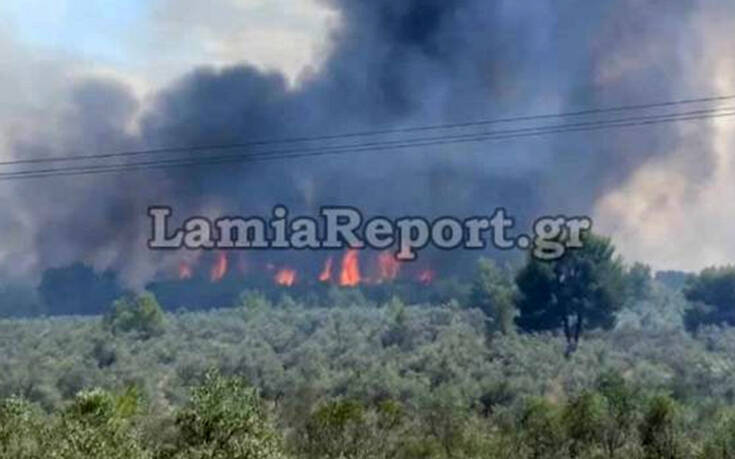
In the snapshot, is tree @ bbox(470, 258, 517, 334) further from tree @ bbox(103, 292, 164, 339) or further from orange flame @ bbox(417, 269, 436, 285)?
tree @ bbox(103, 292, 164, 339)

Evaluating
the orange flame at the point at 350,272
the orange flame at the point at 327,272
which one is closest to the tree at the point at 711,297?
the orange flame at the point at 350,272

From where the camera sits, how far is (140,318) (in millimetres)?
121375

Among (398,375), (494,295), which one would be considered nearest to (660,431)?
(398,375)

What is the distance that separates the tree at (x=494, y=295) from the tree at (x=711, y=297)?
851 inches

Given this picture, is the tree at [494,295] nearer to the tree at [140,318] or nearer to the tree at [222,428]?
the tree at [140,318]

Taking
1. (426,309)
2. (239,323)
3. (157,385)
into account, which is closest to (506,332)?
(426,309)

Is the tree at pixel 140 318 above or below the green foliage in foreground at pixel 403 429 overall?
above

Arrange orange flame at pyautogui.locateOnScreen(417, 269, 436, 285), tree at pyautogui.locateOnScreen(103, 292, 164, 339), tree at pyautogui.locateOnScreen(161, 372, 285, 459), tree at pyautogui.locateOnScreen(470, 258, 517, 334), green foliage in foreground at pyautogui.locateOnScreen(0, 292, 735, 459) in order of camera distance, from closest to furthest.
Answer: tree at pyautogui.locateOnScreen(161, 372, 285, 459)
green foliage in foreground at pyautogui.locateOnScreen(0, 292, 735, 459)
tree at pyautogui.locateOnScreen(470, 258, 517, 334)
tree at pyautogui.locateOnScreen(103, 292, 164, 339)
orange flame at pyautogui.locateOnScreen(417, 269, 436, 285)

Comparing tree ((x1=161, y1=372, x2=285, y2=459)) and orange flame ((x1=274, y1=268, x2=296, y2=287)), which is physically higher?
orange flame ((x1=274, y1=268, x2=296, y2=287))

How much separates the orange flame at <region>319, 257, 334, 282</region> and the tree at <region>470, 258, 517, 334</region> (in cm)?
1898

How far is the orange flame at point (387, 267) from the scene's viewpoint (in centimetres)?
13168

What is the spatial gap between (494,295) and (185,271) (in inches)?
1744

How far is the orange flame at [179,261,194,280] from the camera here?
5541 inches

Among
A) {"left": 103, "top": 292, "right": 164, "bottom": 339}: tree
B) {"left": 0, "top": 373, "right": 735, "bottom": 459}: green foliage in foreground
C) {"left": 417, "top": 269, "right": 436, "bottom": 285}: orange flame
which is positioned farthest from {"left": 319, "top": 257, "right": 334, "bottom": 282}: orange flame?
{"left": 0, "top": 373, "right": 735, "bottom": 459}: green foliage in foreground
